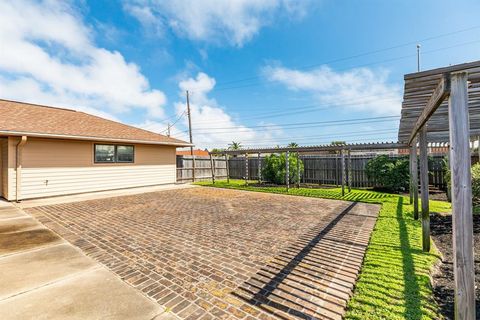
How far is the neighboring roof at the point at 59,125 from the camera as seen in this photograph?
8.77 meters

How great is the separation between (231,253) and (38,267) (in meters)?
2.87

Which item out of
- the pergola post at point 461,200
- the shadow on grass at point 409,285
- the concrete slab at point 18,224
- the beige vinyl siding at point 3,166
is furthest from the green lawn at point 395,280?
the beige vinyl siding at point 3,166

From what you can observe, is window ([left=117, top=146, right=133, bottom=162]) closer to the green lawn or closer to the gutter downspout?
the gutter downspout

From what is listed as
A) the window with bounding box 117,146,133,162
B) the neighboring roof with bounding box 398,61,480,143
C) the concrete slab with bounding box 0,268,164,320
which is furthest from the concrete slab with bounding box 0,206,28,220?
the neighboring roof with bounding box 398,61,480,143

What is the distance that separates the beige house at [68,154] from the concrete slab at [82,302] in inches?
328

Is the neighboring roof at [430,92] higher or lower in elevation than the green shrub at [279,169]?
higher

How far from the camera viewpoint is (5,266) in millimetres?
3342

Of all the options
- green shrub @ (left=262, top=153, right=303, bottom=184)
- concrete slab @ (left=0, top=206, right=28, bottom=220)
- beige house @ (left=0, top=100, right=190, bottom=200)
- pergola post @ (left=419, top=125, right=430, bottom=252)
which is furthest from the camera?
green shrub @ (left=262, top=153, right=303, bottom=184)

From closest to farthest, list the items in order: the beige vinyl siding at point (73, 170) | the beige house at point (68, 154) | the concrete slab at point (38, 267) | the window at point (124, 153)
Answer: the concrete slab at point (38, 267) < the beige house at point (68, 154) < the beige vinyl siding at point (73, 170) < the window at point (124, 153)

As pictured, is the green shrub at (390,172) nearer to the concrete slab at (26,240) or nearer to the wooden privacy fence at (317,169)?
the wooden privacy fence at (317,169)

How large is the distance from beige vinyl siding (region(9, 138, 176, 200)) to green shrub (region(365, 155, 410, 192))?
41.5ft

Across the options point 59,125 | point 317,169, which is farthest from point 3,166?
point 317,169

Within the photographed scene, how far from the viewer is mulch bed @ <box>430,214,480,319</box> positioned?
2465 mm

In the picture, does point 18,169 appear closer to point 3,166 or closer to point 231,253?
point 3,166
